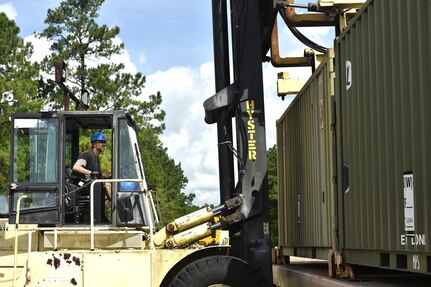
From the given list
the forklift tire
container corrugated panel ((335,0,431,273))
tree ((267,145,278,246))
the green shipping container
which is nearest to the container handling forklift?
the forklift tire

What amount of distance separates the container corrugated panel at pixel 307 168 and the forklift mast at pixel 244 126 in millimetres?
713

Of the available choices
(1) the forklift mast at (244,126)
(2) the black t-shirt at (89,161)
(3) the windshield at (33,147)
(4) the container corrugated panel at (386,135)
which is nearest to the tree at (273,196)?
(1) the forklift mast at (244,126)

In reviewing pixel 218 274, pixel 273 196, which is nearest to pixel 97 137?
pixel 218 274

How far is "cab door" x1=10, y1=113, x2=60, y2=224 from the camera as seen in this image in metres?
8.48

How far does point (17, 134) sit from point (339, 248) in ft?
13.6

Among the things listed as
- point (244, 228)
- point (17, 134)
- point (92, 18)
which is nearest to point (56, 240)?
point (17, 134)

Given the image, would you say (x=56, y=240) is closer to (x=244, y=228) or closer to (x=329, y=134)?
(x=244, y=228)

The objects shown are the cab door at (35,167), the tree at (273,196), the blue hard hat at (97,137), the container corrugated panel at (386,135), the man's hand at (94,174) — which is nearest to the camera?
the container corrugated panel at (386,135)

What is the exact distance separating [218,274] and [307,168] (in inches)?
93.1

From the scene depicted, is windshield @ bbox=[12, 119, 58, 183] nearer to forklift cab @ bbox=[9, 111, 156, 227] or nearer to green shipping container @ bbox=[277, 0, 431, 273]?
forklift cab @ bbox=[9, 111, 156, 227]

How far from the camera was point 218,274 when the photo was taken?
8.31 m

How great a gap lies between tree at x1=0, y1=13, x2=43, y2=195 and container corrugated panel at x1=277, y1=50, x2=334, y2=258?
50.4ft

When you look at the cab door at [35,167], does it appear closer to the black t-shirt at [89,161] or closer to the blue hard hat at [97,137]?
the black t-shirt at [89,161]

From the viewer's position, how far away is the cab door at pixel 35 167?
8.48 m
